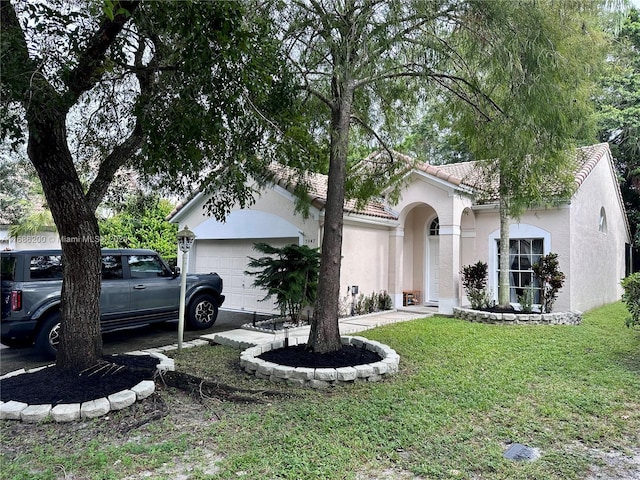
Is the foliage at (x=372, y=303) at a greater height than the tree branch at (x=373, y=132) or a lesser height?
lesser

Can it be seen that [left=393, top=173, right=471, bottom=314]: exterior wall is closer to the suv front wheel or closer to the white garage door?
the white garage door

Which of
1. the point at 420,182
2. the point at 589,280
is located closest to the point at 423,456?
the point at 420,182

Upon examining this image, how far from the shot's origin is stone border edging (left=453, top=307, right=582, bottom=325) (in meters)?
10.4

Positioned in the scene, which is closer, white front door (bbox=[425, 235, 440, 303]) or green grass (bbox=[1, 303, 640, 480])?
green grass (bbox=[1, 303, 640, 480])

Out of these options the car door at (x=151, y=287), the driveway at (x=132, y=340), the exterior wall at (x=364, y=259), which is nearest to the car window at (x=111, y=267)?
the car door at (x=151, y=287)

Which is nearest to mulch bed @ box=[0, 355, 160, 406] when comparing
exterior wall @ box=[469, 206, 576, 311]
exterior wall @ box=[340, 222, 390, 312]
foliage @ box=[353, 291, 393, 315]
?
exterior wall @ box=[340, 222, 390, 312]

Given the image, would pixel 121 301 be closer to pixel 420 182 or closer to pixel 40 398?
pixel 40 398

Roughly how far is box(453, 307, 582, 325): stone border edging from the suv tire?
6582mm

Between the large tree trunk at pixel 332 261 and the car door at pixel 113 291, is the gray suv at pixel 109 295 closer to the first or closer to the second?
the car door at pixel 113 291

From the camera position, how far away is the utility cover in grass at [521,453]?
368cm

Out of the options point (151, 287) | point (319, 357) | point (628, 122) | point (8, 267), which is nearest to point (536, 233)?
point (319, 357)

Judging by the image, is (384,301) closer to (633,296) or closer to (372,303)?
(372,303)

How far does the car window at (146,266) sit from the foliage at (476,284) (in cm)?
802

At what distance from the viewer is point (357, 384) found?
18.4 feet
